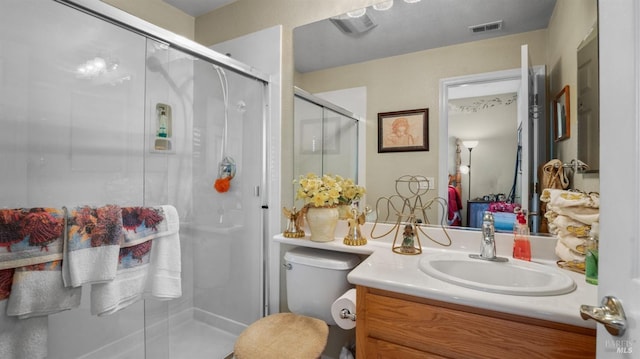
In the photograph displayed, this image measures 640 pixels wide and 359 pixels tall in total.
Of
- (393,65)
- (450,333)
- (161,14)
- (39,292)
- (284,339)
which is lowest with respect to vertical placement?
(284,339)

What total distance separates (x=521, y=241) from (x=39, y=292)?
1865 mm

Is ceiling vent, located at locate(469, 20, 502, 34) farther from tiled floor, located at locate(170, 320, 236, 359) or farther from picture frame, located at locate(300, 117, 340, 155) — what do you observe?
tiled floor, located at locate(170, 320, 236, 359)

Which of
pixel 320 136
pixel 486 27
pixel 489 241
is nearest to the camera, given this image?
pixel 489 241

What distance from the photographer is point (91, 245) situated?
1.11 meters

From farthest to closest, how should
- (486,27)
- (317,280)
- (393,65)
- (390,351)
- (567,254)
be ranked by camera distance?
1. (393,65)
2. (317,280)
3. (486,27)
4. (567,254)
5. (390,351)

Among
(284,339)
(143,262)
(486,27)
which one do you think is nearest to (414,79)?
(486,27)

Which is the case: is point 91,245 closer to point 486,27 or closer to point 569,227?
point 569,227

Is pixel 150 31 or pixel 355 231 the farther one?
pixel 355 231

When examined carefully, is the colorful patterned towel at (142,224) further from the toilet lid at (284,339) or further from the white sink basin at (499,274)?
the white sink basin at (499,274)

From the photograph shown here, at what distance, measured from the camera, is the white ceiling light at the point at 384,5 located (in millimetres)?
1651

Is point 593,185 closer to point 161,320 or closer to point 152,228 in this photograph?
point 152,228

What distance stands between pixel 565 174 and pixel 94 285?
2005mm

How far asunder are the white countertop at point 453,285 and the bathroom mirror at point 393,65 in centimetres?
28

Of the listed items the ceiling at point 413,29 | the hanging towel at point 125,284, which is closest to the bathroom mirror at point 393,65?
the ceiling at point 413,29
